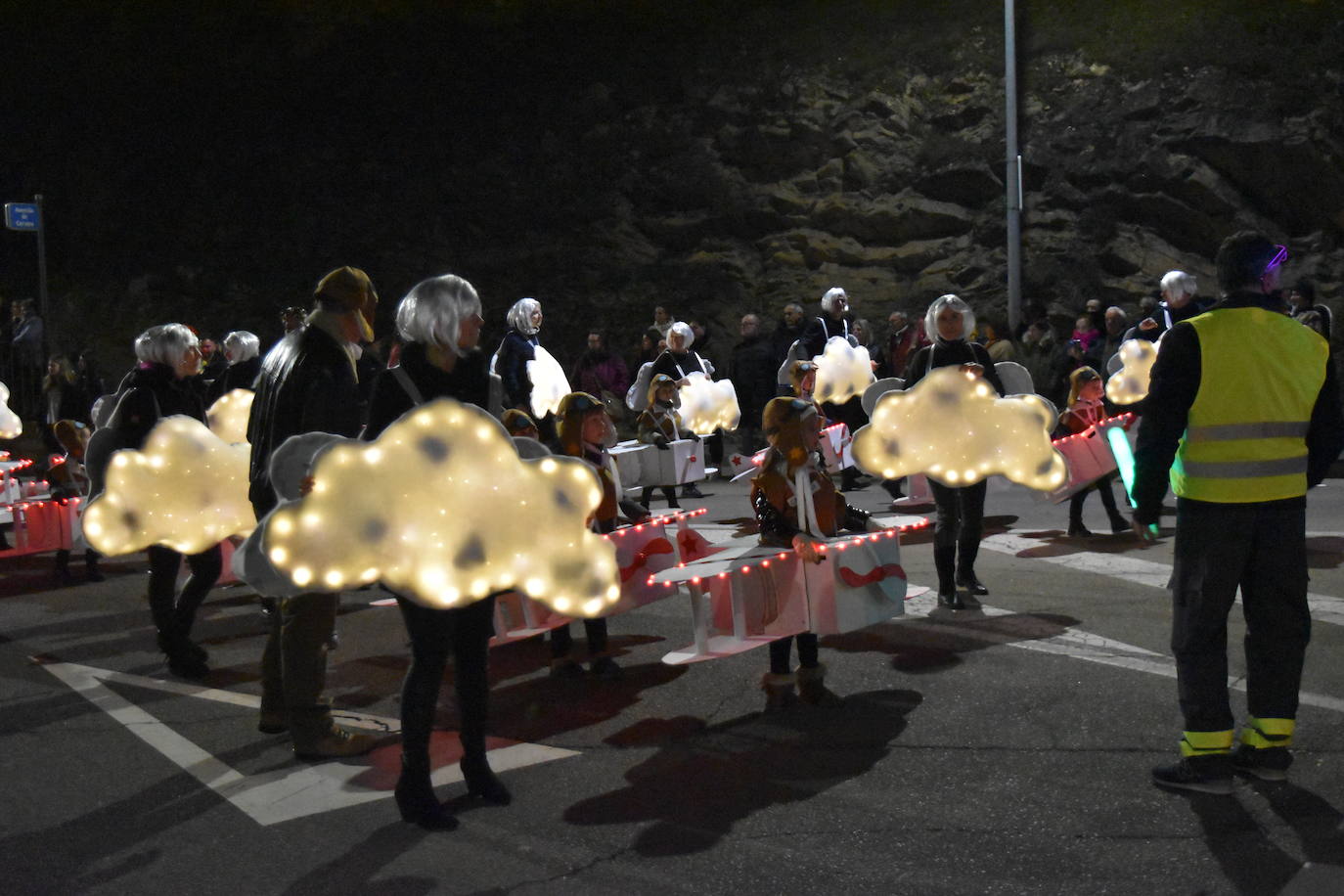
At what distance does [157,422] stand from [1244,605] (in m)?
5.47

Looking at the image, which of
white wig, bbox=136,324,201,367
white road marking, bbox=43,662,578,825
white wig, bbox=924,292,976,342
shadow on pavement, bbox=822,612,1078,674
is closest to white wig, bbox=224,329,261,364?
white wig, bbox=136,324,201,367

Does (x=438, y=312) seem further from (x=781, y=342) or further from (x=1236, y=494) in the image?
(x=781, y=342)

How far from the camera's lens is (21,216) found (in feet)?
66.8

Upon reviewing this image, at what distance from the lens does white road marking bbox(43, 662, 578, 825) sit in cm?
520

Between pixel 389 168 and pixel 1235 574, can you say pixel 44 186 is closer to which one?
pixel 389 168

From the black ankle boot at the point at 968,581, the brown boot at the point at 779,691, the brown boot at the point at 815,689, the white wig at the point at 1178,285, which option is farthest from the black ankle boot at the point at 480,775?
the white wig at the point at 1178,285

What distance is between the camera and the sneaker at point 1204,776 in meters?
4.80

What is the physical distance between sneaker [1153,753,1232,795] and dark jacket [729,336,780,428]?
12.8 metres

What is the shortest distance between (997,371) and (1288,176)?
16892 millimetres

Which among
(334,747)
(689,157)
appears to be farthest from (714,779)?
(689,157)

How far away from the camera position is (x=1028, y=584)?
8.77m

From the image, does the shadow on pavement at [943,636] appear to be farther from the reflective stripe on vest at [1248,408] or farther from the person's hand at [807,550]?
the reflective stripe on vest at [1248,408]

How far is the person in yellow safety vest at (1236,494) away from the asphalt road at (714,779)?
10.2 inches

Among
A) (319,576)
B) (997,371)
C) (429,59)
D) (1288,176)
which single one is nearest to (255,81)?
(429,59)
